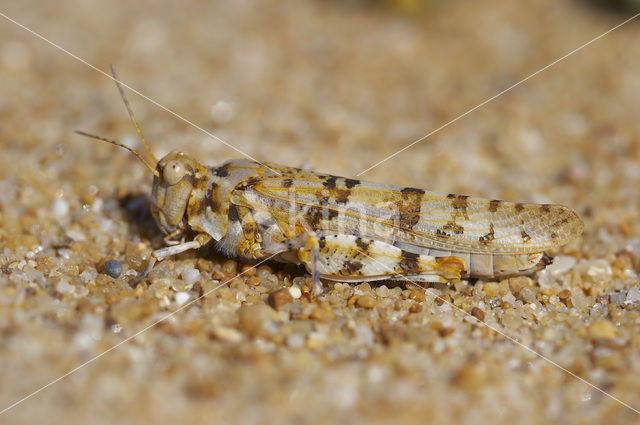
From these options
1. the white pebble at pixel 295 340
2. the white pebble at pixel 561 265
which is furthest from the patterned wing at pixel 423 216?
the white pebble at pixel 295 340

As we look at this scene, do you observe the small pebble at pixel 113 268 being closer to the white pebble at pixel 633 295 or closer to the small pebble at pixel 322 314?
the small pebble at pixel 322 314

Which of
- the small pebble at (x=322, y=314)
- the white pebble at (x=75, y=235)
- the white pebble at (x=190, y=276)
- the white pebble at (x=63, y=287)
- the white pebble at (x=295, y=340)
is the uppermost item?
the white pebble at (x=75, y=235)

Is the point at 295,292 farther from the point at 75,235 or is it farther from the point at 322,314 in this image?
the point at 75,235

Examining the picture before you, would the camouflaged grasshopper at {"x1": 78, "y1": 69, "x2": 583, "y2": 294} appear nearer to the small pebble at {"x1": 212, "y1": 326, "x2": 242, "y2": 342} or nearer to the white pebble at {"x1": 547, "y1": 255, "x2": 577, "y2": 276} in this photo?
the white pebble at {"x1": 547, "y1": 255, "x2": 577, "y2": 276}

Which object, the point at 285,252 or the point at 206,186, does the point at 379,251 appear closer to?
the point at 285,252

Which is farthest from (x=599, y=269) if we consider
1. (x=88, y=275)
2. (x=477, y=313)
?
(x=88, y=275)

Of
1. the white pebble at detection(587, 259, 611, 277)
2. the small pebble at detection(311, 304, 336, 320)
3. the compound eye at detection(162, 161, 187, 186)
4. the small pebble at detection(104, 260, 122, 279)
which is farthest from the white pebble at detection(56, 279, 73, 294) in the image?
the white pebble at detection(587, 259, 611, 277)
